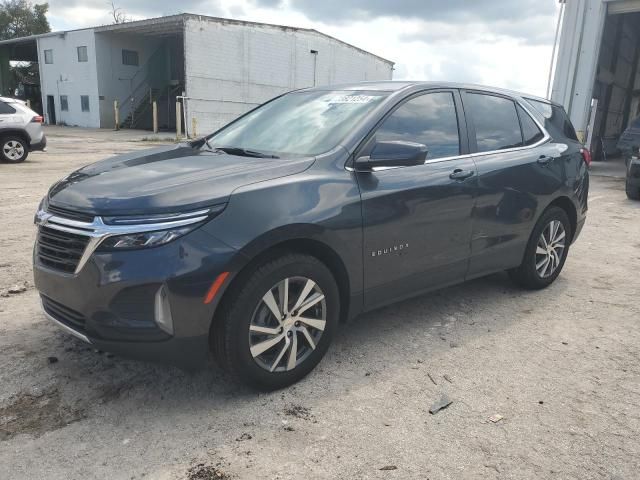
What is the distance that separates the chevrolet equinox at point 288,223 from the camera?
257cm

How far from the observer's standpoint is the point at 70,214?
2725mm

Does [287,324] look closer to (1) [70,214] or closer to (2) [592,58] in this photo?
(1) [70,214]

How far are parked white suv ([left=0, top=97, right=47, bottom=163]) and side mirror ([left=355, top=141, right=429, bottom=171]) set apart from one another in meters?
12.5

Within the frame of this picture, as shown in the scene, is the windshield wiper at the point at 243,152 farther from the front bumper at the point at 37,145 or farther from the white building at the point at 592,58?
the white building at the point at 592,58

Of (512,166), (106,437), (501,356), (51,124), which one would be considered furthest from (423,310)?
(51,124)

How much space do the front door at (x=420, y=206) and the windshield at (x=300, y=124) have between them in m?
0.23

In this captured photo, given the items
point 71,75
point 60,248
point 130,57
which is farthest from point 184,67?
point 60,248

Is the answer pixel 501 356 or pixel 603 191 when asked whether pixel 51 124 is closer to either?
pixel 603 191

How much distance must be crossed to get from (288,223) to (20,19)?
59966 millimetres

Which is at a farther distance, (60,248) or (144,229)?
(60,248)

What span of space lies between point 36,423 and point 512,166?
3.66m

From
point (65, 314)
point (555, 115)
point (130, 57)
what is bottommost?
point (65, 314)

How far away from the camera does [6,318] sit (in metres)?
3.84

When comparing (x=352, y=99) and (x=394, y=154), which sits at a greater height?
(x=352, y=99)
